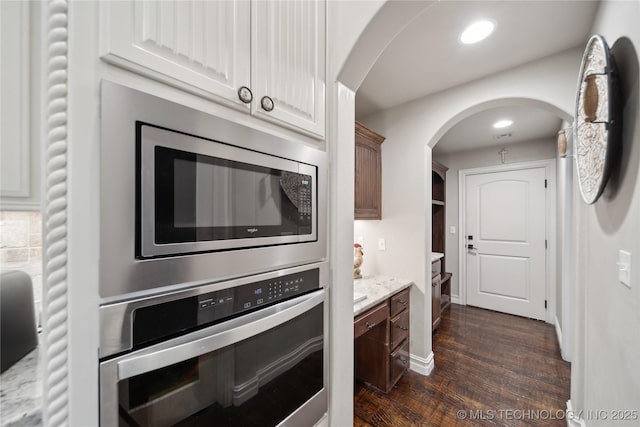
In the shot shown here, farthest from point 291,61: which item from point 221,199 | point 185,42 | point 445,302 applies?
point 445,302

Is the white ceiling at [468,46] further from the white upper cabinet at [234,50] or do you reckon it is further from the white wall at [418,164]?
the white upper cabinet at [234,50]

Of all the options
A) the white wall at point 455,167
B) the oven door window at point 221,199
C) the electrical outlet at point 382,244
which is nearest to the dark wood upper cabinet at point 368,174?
the electrical outlet at point 382,244

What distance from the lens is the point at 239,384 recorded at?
70 centimetres

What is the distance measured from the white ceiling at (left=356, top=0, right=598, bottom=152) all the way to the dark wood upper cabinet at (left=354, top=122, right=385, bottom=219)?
0.38 meters

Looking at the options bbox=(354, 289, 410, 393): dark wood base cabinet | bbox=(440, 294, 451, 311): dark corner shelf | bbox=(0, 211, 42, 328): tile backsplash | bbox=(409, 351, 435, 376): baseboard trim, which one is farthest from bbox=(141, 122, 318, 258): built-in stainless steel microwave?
bbox=(440, 294, 451, 311): dark corner shelf

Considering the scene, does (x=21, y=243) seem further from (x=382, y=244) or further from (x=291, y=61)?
(x=382, y=244)

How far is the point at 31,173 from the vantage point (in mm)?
738

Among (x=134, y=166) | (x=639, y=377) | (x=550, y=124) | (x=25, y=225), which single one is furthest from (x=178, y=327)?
(x=550, y=124)

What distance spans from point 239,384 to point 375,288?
61.7 inches

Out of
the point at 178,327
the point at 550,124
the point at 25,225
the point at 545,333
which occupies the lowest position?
the point at 545,333

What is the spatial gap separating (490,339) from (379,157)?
249cm

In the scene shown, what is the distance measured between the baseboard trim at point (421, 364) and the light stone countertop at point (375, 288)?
694mm

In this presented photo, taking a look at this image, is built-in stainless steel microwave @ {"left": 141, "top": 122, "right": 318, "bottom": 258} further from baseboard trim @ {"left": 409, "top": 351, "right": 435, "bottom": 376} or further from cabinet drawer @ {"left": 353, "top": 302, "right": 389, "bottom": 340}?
baseboard trim @ {"left": 409, "top": 351, "right": 435, "bottom": 376}

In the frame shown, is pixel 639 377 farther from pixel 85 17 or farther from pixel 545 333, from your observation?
pixel 545 333
